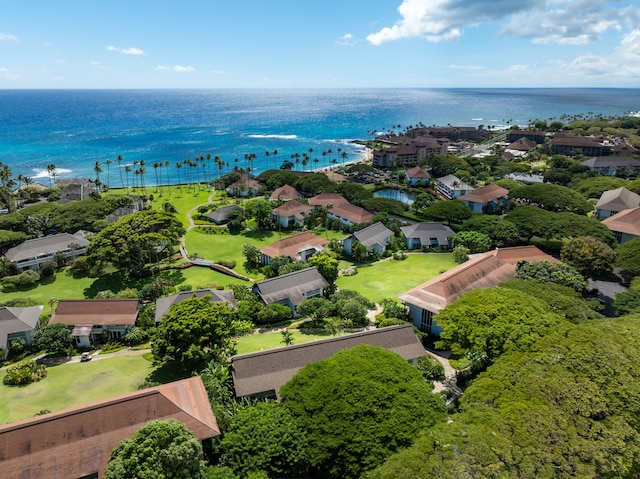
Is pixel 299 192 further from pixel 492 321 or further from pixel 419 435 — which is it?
pixel 419 435

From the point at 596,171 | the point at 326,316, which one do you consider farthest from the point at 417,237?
the point at 596,171

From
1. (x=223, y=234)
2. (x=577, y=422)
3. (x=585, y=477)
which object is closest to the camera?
(x=585, y=477)

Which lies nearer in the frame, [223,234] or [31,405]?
[31,405]

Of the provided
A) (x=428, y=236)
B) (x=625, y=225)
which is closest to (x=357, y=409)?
(x=428, y=236)

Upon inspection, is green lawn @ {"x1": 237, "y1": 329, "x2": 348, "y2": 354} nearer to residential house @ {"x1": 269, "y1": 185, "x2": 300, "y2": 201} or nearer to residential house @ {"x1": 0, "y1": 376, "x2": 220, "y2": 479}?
residential house @ {"x1": 0, "y1": 376, "x2": 220, "y2": 479}

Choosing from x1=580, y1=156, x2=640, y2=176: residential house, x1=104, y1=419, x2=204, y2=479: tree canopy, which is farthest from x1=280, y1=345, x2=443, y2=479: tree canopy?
x1=580, y1=156, x2=640, y2=176: residential house

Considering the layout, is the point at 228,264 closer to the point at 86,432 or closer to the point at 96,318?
the point at 96,318

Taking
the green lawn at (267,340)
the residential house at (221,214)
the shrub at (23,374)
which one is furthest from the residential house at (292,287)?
the residential house at (221,214)
